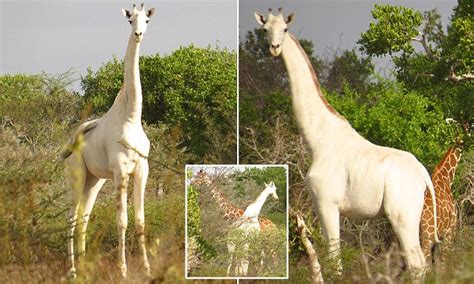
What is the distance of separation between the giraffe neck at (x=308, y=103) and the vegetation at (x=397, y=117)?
2.18 ft

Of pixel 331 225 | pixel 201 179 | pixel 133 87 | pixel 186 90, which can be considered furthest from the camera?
pixel 186 90

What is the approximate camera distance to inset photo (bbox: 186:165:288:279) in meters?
8.65

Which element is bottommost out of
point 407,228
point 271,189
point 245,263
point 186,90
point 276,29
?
point 245,263

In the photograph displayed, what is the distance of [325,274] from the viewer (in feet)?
25.6

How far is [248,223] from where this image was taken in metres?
8.70

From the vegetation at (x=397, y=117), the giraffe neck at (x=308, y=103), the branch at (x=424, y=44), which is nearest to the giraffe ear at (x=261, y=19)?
the giraffe neck at (x=308, y=103)

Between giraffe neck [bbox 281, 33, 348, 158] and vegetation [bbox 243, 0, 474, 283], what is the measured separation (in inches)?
26.1

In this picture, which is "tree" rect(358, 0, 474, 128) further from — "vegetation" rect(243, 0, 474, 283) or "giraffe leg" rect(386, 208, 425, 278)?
"giraffe leg" rect(386, 208, 425, 278)

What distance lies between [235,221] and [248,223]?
0.29ft

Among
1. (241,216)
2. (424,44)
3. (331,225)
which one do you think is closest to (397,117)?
(424,44)

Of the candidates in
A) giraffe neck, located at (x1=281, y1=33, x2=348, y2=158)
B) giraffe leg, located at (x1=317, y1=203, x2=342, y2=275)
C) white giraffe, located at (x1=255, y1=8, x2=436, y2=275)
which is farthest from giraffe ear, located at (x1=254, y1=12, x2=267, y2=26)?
giraffe leg, located at (x1=317, y1=203, x2=342, y2=275)

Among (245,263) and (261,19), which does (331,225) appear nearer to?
(245,263)

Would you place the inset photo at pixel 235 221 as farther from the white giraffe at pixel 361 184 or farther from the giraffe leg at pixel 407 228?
the giraffe leg at pixel 407 228

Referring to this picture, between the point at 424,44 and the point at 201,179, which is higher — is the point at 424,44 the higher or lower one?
the higher one
